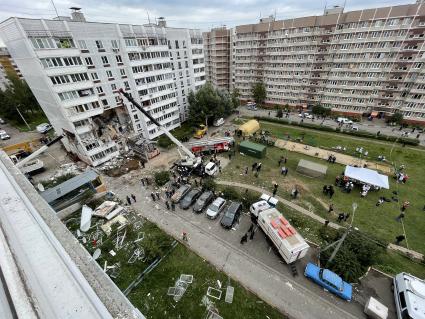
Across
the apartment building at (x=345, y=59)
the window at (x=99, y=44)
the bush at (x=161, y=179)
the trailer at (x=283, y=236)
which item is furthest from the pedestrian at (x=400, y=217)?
the window at (x=99, y=44)

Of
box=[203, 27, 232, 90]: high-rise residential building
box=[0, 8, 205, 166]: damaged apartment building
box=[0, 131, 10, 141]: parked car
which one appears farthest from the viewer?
box=[203, 27, 232, 90]: high-rise residential building

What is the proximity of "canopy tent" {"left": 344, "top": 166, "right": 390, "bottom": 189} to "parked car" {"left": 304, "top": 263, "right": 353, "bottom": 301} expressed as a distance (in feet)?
45.3

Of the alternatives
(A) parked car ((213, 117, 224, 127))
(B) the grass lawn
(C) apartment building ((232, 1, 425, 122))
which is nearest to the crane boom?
(B) the grass lawn

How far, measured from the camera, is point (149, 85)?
33.2m

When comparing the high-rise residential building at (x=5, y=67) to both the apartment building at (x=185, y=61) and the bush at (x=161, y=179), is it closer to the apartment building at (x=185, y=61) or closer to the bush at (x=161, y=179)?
the apartment building at (x=185, y=61)

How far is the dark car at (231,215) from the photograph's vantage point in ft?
61.8

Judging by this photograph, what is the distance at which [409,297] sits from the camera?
1261cm

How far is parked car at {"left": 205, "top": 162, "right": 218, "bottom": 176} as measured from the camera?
2619 centimetres

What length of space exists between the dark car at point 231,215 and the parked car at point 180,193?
5465 millimetres

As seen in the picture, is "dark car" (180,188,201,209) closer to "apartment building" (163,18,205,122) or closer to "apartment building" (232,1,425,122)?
"apartment building" (163,18,205,122)

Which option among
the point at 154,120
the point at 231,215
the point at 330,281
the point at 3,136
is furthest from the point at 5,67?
the point at 330,281

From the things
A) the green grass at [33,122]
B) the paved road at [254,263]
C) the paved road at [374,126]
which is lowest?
the paved road at [374,126]

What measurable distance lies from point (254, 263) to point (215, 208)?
6.46 meters

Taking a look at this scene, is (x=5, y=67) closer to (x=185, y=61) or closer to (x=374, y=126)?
(x=185, y=61)
